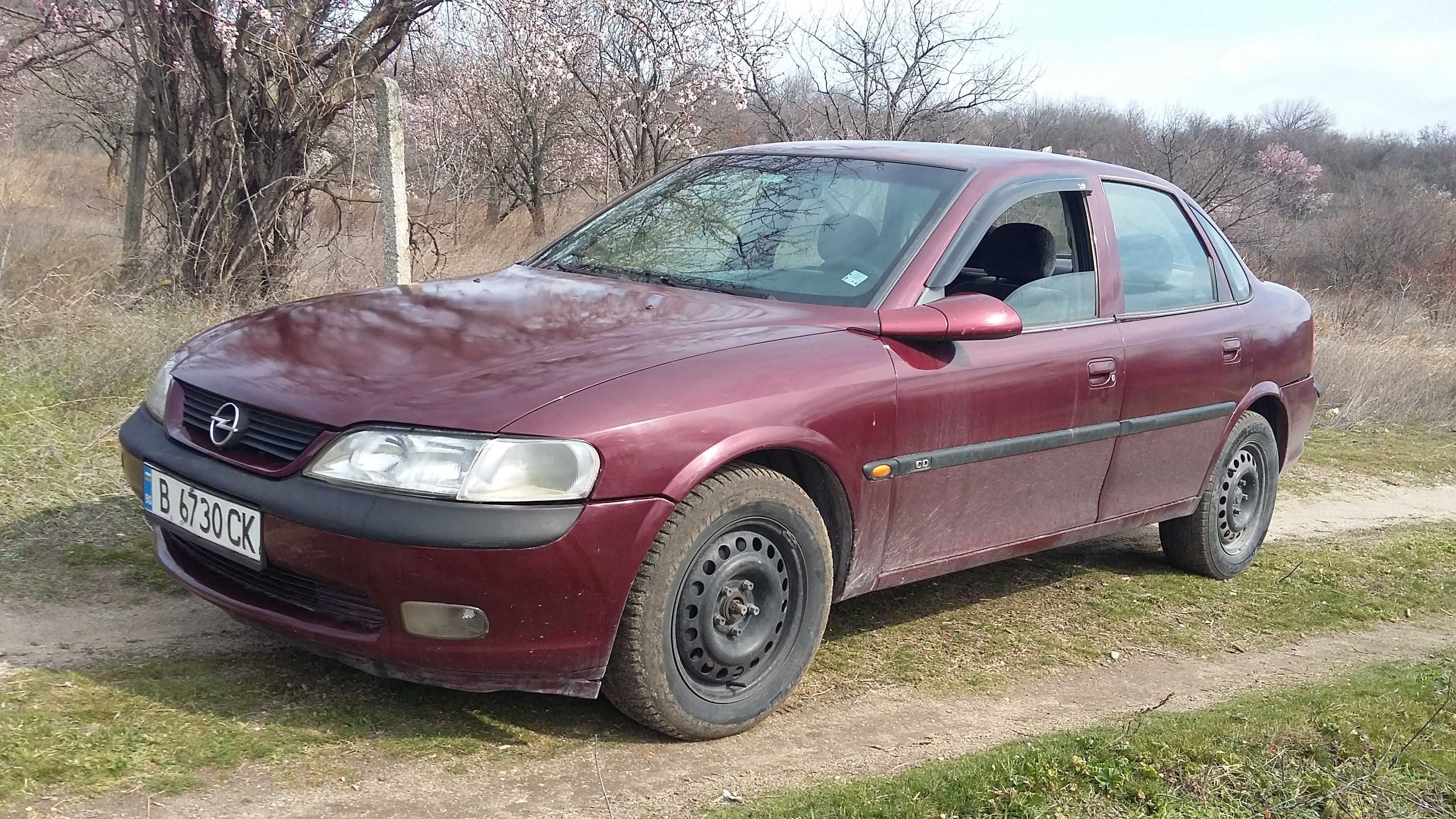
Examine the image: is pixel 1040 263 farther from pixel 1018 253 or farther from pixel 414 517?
pixel 414 517

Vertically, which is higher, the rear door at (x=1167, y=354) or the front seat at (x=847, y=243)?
the front seat at (x=847, y=243)

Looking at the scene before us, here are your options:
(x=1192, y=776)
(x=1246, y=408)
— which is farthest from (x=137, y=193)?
(x=1192, y=776)

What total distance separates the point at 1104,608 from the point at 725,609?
231 centimetres

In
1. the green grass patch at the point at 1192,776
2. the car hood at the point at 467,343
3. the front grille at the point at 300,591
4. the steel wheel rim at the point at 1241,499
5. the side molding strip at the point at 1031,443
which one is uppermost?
the car hood at the point at 467,343

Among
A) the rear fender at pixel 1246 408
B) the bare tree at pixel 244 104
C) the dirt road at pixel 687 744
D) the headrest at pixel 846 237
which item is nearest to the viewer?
the dirt road at pixel 687 744

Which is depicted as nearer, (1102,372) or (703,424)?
(703,424)

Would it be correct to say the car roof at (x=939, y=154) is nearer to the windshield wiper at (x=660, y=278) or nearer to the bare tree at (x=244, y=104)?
the windshield wiper at (x=660, y=278)

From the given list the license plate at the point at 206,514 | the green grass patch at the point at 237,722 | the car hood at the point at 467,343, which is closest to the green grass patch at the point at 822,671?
the green grass patch at the point at 237,722

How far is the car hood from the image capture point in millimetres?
3061

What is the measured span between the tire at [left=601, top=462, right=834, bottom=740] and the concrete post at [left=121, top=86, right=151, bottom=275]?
6366 millimetres

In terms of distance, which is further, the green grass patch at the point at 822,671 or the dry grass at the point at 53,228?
the dry grass at the point at 53,228

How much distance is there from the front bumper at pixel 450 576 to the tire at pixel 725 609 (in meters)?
0.08

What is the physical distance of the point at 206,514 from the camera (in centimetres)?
327

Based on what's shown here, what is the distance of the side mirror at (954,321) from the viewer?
376 cm
